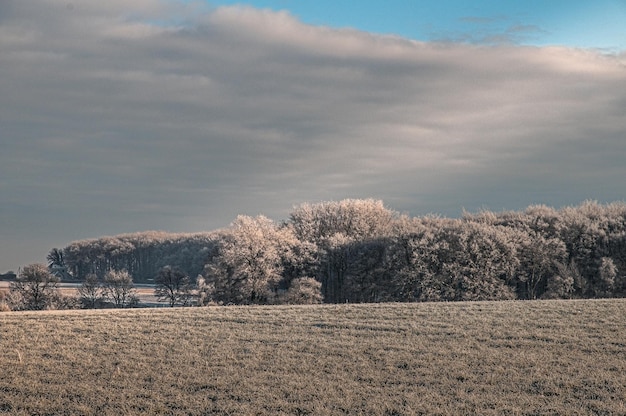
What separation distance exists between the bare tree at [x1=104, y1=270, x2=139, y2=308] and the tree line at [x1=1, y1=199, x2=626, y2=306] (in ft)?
49.9

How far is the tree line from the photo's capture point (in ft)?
207

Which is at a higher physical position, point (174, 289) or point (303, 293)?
point (303, 293)

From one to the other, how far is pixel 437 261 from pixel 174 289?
40.2 m

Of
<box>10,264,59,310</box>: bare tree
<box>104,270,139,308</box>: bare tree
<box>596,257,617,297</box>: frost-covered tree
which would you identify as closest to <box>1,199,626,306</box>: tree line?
<box>596,257,617,297</box>: frost-covered tree

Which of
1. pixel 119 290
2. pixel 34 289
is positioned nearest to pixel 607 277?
pixel 119 290

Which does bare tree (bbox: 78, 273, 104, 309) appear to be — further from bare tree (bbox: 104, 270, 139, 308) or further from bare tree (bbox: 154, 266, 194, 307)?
bare tree (bbox: 154, 266, 194, 307)

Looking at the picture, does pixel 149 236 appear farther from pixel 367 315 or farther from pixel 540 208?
pixel 367 315

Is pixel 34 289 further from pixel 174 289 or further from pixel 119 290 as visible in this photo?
pixel 174 289

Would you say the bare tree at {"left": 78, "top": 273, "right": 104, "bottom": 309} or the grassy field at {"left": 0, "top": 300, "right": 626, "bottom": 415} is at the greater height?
the grassy field at {"left": 0, "top": 300, "right": 626, "bottom": 415}

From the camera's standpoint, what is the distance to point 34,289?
7306 cm

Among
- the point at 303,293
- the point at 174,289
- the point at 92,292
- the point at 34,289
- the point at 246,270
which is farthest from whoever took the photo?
the point at 174,289

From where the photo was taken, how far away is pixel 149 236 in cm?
15138

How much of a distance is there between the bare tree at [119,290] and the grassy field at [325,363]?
194ft

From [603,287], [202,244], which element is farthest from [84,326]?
[202,244]
